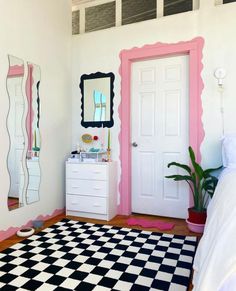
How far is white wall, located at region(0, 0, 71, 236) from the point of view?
8.02 ft

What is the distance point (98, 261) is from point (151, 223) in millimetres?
1060

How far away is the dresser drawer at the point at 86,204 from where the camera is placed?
2.99m

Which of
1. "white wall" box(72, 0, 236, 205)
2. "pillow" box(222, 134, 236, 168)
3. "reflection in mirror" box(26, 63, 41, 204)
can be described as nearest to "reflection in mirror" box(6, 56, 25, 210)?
"reflection in mirror" box(26, 63, 41, 204)

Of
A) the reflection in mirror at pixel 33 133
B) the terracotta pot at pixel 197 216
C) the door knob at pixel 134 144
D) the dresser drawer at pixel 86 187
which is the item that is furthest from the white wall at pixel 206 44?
the reflection in mirror at pixel 33 133

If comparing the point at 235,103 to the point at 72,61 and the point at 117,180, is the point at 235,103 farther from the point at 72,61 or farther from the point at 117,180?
the point at 72,61

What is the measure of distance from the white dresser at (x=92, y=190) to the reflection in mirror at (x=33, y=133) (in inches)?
17.0

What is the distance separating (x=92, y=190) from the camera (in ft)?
9.91

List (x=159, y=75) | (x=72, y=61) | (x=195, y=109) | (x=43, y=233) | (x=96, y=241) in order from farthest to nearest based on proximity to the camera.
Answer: (x=72, y=61) → (x=159, y=75) → (x=195, y=109) → (x=43, y=233) → (x=96, y=241)

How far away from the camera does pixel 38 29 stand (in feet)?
9.45

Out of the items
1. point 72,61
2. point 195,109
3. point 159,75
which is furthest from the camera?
point 72,61

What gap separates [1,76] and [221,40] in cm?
239

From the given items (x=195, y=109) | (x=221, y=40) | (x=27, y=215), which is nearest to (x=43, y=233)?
(x=27, y=215)

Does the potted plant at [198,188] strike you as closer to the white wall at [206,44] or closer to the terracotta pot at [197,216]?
the terracotta pot at [197,216]

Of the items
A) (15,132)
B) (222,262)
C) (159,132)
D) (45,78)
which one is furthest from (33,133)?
(222,262)
